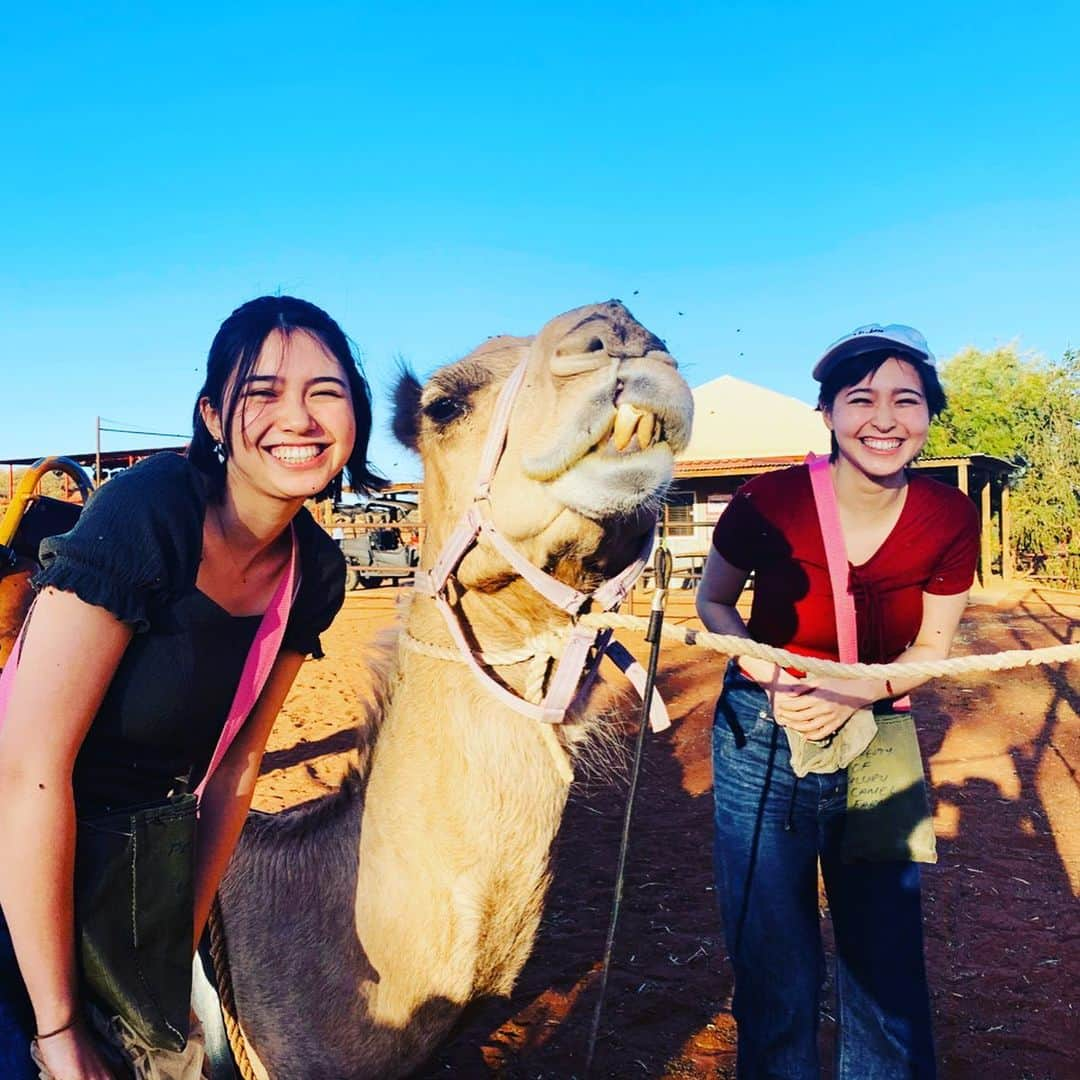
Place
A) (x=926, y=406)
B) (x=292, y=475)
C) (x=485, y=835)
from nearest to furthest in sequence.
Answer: (x=292, y=475) < (x=485, y=835) < (x=926, y=406)

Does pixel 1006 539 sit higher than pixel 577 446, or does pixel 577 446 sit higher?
pixel 577 446

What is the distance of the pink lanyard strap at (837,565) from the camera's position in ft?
7.06

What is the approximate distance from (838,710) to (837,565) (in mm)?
355

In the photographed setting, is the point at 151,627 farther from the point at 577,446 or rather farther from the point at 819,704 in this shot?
the point at 819,704

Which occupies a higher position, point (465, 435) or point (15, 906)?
point (465, 435)

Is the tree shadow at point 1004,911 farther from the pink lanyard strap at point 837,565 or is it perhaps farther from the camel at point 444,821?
the camel at point 444,821

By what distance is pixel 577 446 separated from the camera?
158 centimetres

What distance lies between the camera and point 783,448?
28375 mm

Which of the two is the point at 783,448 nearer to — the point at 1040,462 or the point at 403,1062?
the point at 1040,462

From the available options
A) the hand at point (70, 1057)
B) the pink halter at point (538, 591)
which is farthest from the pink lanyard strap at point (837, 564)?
the hand at point (70, 1057)

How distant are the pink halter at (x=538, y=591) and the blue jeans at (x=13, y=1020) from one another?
3.11 feet

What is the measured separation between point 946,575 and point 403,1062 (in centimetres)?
176

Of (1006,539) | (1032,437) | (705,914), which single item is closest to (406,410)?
(705,914)

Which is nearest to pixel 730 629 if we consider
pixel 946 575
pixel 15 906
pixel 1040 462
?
pixel 946 575
